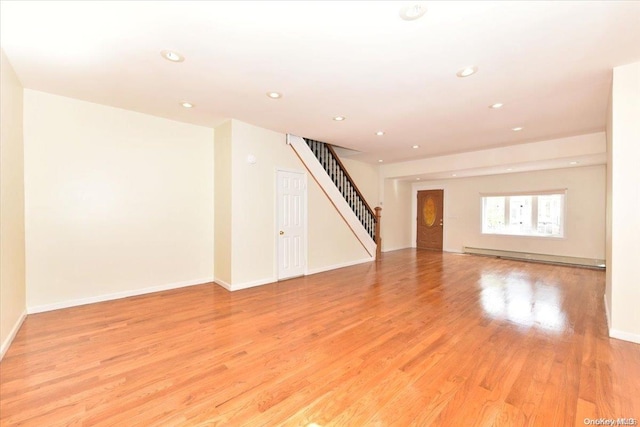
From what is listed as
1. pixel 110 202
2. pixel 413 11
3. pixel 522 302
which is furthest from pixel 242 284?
pixel 522 302

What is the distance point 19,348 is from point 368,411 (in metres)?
3.26

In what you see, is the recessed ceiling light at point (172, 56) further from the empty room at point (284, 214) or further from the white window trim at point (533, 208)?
the white window trim at point (533, 208)

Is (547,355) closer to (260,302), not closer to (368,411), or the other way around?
(368,411)

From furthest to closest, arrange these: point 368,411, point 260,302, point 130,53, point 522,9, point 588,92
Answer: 1. point 260,302
2. point 588,92
3. point 130,53
4. point 522,9
5. point 368,411

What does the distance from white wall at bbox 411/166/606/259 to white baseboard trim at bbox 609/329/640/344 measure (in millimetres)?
4841

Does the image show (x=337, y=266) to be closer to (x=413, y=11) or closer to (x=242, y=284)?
(x=242, y=284)

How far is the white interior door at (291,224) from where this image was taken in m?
5.09

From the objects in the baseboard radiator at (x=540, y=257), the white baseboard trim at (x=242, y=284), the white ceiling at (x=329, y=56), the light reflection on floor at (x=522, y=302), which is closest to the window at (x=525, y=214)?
the baseboard radiator at (x=540, y=257)

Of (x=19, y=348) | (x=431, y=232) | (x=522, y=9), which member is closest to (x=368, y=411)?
(x=522, y=9)

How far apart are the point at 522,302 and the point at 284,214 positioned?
4074 mm

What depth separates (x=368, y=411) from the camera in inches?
69.2

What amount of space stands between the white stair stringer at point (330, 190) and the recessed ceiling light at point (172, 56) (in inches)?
105

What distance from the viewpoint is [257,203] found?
4.71 meters

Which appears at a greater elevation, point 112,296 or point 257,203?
point 257,203
